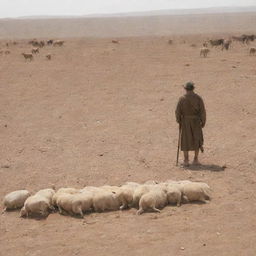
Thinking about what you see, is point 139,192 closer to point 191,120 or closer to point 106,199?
point 106,199

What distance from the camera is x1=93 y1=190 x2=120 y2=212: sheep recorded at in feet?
24.2

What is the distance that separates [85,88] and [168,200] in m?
10.9

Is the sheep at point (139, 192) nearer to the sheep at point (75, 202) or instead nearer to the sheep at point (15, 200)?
the sheep at point (75, 202)

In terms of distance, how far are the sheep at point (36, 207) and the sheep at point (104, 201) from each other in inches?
26.8

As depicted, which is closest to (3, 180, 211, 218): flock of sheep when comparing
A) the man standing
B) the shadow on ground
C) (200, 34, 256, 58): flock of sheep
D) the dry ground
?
the dry ground

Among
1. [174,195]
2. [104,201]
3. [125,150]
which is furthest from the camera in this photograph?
[125,150]

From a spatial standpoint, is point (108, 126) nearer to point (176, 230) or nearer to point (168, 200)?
point (168, 200)

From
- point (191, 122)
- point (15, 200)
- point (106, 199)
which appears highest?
point (191, 122)

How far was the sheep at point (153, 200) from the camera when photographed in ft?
23.9

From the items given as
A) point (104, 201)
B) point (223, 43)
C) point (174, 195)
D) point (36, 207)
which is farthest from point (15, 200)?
point (223, 43)

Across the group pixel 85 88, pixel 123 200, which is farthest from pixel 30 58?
pixel 123 200

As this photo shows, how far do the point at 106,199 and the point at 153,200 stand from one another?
0.68m

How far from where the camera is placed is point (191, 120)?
966cm

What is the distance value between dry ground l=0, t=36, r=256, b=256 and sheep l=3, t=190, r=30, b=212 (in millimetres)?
172
